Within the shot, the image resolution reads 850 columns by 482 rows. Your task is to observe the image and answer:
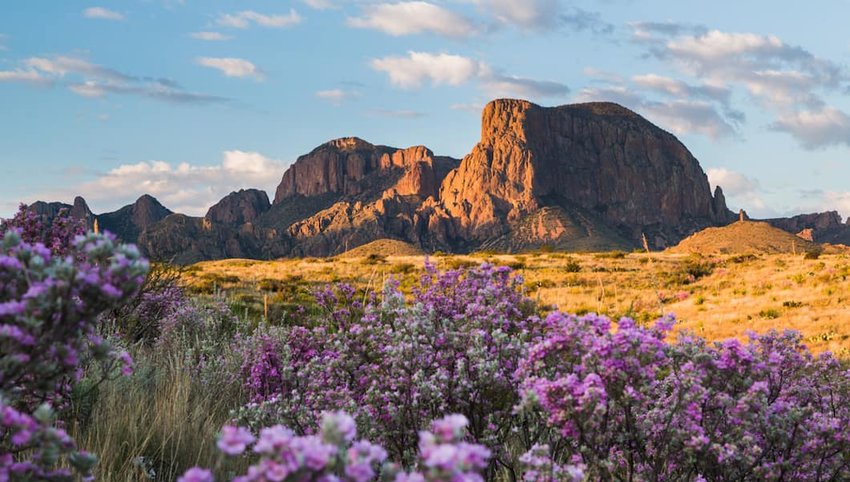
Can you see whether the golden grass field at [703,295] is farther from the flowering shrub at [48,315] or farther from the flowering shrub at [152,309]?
the flowering shrub at [48,315]

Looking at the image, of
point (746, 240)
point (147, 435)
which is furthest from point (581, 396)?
point (746, 240)

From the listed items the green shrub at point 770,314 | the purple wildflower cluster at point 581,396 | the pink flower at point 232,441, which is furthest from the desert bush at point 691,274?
the pink flower at point 232,441

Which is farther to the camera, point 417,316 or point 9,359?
point 417,316

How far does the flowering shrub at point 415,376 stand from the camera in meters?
4.57

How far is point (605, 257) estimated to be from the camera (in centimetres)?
5684

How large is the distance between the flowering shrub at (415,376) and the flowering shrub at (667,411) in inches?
17.4

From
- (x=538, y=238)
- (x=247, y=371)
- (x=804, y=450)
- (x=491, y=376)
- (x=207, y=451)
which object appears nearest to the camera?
(x=491, y=376)

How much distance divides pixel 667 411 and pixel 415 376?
186cm

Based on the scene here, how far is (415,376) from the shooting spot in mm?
4383

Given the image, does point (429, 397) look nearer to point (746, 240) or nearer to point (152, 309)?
point (152, 309)

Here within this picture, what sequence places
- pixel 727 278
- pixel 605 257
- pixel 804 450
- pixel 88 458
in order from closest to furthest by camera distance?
pixel 88 458, pixel 804 450, pixel 727 278, pixel 605 257

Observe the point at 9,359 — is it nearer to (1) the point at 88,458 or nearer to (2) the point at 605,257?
(1) the point at 88,458

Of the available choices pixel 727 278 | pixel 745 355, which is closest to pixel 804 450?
pixel 745 355

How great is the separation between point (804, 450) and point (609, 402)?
1.98 m
